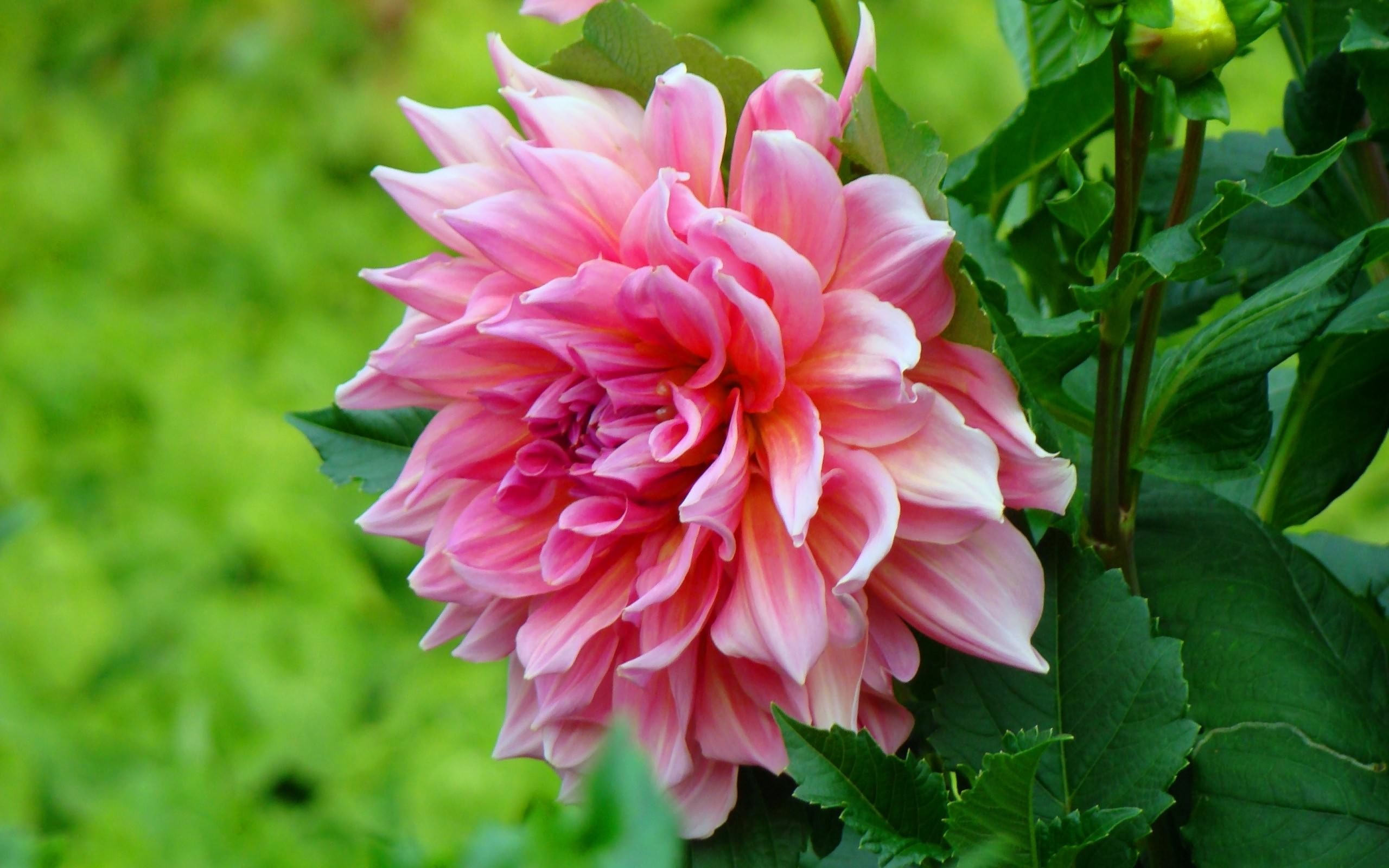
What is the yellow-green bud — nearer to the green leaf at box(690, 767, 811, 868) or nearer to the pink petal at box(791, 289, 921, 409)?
the pink petal at box(791, 289, 921, 409)

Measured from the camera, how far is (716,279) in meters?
0.27

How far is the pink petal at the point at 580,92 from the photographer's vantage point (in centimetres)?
31

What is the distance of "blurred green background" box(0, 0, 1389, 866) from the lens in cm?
119

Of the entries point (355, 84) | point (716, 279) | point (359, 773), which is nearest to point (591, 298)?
point (716, 279)

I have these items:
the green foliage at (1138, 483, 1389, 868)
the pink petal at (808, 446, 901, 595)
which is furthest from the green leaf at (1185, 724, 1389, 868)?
the pink petal at (808, 446, 901, 595)

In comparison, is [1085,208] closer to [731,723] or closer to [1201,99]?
[1201,99]

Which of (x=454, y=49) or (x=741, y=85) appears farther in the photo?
(x=454, y=49)

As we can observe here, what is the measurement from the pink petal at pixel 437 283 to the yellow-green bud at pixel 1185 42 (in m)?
0.15

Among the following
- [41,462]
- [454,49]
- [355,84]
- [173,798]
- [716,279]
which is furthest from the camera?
[355,84]

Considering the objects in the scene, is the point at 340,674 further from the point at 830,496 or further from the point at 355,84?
the point at 830,496

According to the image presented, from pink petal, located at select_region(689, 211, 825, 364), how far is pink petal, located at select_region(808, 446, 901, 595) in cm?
3

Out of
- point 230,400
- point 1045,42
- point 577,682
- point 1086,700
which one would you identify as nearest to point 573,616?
point 577,682

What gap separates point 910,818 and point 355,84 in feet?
5.67

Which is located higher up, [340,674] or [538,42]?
[538,42]
